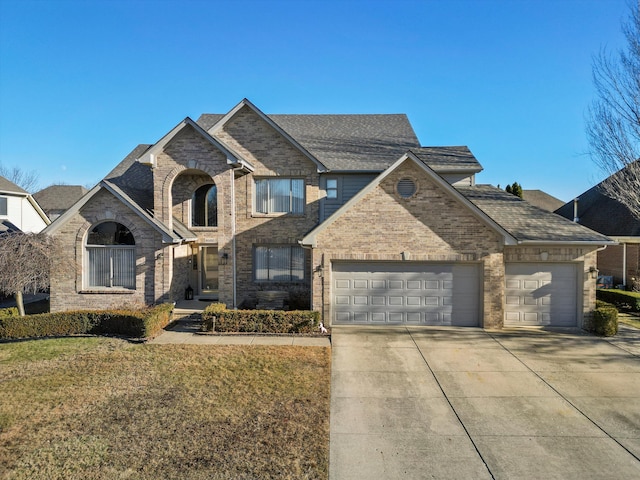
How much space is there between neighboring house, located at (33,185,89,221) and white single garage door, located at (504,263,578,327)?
1688 inches

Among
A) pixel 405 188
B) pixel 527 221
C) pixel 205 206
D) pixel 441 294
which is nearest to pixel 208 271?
pixel 205 206

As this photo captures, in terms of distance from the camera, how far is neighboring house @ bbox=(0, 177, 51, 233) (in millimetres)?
24297

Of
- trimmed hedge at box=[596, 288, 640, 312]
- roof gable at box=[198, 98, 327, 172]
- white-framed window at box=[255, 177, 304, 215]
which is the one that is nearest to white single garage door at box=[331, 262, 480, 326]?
white-framed window at box=[255, 177, 304, 215]

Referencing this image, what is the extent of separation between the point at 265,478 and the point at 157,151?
1362cm

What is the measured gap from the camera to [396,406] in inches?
296

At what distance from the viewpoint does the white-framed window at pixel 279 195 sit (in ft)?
55.9

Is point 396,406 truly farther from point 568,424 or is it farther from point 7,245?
point 7,245

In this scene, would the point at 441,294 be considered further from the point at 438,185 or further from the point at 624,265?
the point at 624,265

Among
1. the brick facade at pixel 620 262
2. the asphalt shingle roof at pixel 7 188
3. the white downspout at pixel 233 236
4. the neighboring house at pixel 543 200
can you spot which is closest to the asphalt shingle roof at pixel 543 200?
the neighboring house at pixel 543 200

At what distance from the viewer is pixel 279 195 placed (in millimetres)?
17094

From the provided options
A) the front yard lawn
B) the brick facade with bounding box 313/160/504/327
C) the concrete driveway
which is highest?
the brick facade with bounding box 313/160/504/327

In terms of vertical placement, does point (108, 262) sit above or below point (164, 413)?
above

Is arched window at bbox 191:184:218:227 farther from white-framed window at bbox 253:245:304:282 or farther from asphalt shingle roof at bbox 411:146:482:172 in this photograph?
asphalt shingle roof at bbox 411:146:482:172

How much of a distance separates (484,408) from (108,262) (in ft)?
46.2
